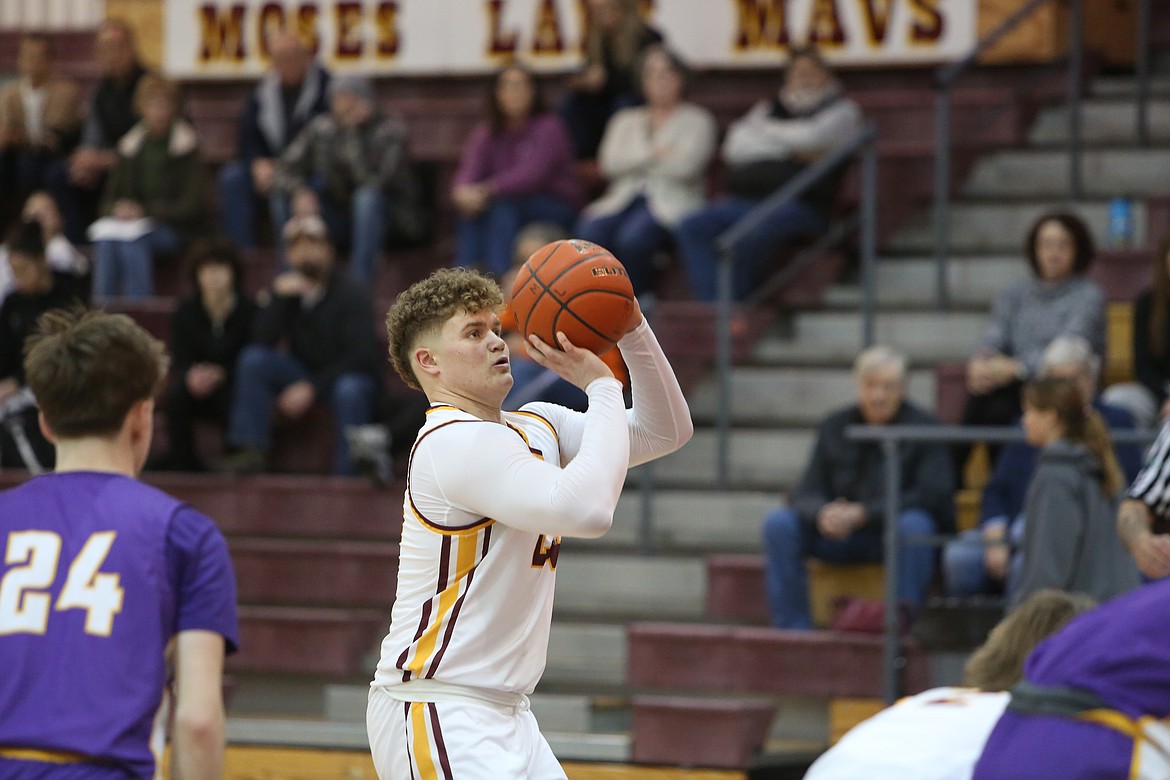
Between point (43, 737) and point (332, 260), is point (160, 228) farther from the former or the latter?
point (43, 737)

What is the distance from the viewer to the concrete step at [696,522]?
29.3 feet

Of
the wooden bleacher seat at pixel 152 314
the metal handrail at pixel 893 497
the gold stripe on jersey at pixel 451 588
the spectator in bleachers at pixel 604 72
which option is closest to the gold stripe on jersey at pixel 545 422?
the gold stripe on jersey at pixel 451 588

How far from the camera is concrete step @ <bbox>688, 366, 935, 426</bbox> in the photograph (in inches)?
374

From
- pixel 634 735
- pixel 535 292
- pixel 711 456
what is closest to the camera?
pixel 535 292

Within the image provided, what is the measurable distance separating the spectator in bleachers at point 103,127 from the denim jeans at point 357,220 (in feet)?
Answer: 5.20

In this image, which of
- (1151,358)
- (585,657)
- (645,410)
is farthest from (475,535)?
(1151,358)

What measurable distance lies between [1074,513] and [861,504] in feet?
4.70

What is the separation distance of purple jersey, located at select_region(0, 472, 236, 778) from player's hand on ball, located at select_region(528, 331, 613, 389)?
94 centimetres

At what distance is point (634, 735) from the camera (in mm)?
7570

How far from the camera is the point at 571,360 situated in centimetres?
380

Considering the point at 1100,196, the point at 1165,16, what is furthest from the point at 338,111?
the point at 1165,16

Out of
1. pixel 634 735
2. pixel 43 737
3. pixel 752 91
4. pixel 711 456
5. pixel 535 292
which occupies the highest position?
pixel 752 91

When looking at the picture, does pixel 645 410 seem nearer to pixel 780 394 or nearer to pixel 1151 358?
pixel 1151 358

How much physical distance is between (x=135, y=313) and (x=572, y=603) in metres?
3.53
